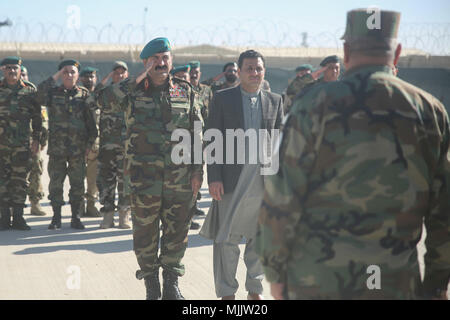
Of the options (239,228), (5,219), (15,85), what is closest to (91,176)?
(5,219)

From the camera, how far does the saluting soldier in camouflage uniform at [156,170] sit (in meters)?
4.29

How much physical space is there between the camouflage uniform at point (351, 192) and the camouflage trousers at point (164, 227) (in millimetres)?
2231

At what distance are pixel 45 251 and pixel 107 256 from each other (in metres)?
0.75

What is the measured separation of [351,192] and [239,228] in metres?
2.16

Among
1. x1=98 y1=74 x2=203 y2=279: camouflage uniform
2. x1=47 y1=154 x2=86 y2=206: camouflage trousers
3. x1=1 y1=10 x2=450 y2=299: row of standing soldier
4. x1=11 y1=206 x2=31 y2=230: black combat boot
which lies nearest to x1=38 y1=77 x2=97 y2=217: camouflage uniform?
x1=47 y1=154 x2=86 y2=206: camouflage trousers

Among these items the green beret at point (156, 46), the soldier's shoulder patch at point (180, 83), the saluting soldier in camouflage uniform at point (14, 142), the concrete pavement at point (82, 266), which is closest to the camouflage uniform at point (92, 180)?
the concrete pavement at point (82, 266)

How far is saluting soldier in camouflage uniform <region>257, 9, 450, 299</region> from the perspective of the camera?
2.08 meters

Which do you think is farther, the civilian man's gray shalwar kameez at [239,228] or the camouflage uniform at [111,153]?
the camouflage uniform at [111,153]

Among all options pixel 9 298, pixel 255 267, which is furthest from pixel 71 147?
pixel 255 267

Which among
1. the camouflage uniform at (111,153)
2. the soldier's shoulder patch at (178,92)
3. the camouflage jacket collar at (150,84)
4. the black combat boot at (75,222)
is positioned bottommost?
the black combat boot at (75,222)

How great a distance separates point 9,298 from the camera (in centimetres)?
444

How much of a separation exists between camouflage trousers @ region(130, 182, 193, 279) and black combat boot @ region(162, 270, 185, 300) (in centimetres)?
5

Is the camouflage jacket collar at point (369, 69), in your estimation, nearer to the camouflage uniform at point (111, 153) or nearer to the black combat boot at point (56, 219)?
the camouflage uniform at point (111, 153)
